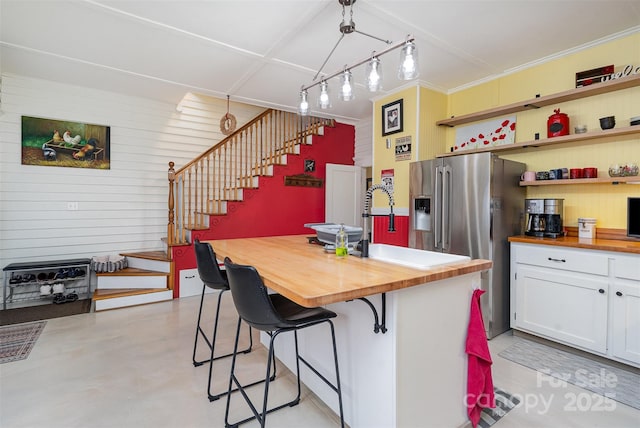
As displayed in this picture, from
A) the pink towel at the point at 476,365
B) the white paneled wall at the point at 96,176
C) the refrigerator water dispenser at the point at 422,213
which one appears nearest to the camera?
the pink towel at the point at 476,365

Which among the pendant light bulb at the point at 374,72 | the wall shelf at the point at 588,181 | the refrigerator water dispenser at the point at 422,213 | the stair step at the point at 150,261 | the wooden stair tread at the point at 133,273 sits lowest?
the wooden stair tread at the point at 133,273

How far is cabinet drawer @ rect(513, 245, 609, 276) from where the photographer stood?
2.48 metres

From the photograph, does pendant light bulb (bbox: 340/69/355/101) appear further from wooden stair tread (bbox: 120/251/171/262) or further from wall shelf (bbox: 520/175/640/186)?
wooden stair tread (bbox: 120/251/171/262)

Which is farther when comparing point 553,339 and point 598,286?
point 553,339

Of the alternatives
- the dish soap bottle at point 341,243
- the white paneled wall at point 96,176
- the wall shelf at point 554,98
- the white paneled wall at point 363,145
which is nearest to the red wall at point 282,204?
the white paneled wall at point 363,145

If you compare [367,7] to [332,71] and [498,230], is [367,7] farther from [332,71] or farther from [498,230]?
[498,230]

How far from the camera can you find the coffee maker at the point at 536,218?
3099 mm

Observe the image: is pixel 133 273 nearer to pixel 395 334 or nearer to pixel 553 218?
pixel 395 334

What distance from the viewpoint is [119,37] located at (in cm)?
300

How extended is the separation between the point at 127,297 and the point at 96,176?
1824 millimetres

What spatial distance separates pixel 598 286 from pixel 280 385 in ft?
8.38

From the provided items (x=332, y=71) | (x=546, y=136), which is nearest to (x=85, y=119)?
(x=332, y=71)

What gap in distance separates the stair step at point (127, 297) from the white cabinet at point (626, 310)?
4.68 metres

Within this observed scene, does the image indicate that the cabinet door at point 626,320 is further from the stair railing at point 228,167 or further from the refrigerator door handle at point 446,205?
the stair railing at point 228,167
